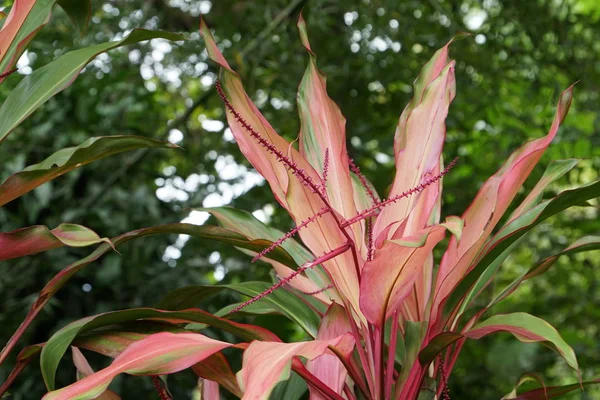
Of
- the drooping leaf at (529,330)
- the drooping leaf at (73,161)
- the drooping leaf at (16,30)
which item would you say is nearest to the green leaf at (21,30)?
the drooping leaf at (16,30)

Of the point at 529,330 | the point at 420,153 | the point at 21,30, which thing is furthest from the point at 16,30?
the point at 529,330

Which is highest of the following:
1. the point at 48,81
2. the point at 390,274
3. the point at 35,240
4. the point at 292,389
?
the point at 48,81

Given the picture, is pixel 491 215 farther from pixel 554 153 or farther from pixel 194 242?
pixel 554 153

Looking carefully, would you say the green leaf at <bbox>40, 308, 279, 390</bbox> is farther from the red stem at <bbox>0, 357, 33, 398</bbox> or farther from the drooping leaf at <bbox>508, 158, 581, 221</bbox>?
the drooping leaf at <bbox>508, 158, 581, 221</bbox>

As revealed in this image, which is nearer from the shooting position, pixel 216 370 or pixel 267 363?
pixel 267 363

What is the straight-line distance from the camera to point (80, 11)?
2.56ft

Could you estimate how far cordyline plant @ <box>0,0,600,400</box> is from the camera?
2.02 feet

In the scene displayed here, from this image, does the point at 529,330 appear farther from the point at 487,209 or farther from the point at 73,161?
the point at 73,161

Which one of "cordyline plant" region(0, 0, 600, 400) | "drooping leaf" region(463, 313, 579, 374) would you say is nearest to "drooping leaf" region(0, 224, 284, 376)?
"cordyline plant" region(0, 0, 600, 400)

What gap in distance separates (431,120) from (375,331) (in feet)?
0.68

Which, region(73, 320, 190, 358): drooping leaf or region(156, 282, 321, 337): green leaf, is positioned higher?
region(73, 320, 190, 358): drooping leaf

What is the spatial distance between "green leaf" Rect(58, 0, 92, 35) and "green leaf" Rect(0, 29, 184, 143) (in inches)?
3.1

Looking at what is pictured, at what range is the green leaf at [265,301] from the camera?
2.43 ft

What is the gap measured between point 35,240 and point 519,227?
1.38ft
